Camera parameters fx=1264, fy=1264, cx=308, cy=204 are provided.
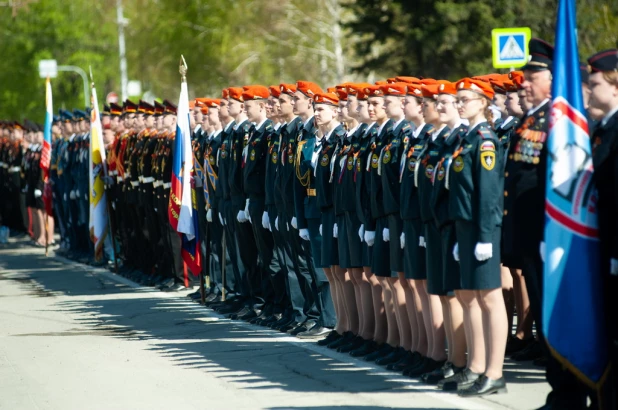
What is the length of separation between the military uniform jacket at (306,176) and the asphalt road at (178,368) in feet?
3.72

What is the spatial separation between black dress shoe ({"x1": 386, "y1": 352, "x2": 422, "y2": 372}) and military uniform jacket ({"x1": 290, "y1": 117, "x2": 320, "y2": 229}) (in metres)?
2.14

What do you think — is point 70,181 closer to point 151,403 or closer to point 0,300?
point 0,300

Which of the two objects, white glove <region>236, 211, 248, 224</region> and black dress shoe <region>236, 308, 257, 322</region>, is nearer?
black dress shoe <region>236, 308, 257, 322</region>

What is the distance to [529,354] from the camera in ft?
30.7

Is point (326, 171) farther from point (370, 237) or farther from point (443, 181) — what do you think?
point (443, 181)

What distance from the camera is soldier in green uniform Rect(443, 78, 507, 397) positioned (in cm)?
795

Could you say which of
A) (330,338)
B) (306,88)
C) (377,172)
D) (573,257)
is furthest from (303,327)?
(573,257)

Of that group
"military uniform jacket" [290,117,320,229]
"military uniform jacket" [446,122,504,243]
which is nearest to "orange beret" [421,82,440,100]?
"military uniform jacket" [446,122,504,243]

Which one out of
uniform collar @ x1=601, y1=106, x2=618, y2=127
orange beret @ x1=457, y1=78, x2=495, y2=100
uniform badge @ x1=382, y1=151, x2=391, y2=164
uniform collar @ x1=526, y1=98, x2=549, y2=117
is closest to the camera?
uniform collar @ x1=601, y1=106, x2=618, y2=127

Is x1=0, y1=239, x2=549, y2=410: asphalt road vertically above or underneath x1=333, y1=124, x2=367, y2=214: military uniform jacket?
underneath

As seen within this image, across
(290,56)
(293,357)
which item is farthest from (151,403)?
(290,56)

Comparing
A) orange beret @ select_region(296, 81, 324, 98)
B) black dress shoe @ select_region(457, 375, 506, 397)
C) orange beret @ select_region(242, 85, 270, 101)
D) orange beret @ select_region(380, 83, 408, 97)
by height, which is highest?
orange beret @ select_region(242, 85, 270, 101)

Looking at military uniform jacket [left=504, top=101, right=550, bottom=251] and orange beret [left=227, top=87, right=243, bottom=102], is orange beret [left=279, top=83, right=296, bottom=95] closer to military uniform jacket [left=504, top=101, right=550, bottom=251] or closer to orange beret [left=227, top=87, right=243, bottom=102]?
orange beret [left=227, top=87, right=243, bottom=102]

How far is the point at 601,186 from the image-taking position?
6.60 metres
